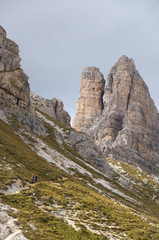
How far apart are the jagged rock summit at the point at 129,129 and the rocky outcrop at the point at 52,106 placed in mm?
34819

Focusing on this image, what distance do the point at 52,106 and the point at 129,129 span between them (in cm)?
7060

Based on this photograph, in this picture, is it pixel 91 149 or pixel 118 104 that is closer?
pixel 91 149

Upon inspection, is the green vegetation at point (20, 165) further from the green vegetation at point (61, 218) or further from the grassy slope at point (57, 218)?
the green vegetation at point (61, 218)

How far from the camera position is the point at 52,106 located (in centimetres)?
12462

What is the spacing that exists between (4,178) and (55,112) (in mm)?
101045

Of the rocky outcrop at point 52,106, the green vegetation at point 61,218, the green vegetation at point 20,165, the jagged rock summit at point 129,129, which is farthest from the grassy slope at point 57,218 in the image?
the jagged rock summit at point 129,129

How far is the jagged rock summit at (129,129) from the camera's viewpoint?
158 m

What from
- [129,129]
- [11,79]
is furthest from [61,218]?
[129,129]

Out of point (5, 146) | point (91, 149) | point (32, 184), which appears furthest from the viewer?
point (91, 149)

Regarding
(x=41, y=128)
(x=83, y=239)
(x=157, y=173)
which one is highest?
(x=41, y=128)

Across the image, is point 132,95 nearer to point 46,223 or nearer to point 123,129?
point 123,129

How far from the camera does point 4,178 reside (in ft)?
83.4

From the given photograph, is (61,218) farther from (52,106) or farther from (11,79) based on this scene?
(52,106)

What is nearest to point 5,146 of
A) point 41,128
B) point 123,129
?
point 41,128
